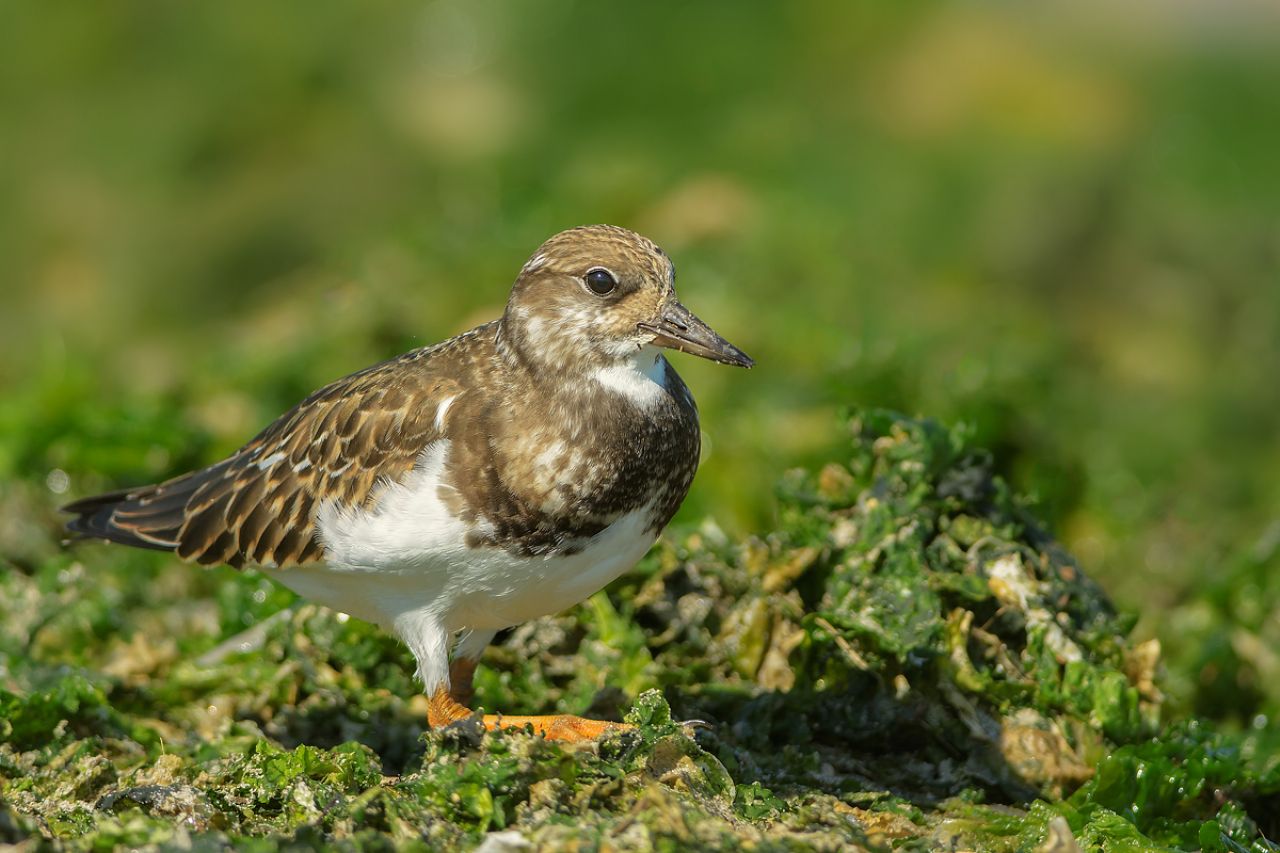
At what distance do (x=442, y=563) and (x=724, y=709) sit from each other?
1208 mm

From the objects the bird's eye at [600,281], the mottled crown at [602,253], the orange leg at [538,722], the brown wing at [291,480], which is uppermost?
the mottled crown at [602,253]

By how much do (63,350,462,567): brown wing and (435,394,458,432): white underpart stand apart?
2 cm

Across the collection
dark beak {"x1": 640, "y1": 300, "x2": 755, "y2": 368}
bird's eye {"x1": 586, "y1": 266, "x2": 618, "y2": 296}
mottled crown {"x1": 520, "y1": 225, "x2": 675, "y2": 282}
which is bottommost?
dark beak {"x1": 640, "y1": 300, "x2": 755, "y2": 368}

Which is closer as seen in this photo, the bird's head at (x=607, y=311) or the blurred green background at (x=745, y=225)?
the bird's head at (x=607, y=311)

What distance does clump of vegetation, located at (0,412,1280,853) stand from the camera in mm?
3957

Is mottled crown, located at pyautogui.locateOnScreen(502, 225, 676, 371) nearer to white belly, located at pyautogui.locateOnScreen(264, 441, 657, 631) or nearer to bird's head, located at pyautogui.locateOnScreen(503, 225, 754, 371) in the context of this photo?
bird's head, located at pyautogui.locateOnScreen(503, 225, 754, 371)

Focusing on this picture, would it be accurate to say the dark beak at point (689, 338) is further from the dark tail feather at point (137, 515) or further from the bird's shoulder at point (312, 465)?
the dark tail feather at point (137, 515)

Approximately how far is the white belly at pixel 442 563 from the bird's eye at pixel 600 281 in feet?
2.02

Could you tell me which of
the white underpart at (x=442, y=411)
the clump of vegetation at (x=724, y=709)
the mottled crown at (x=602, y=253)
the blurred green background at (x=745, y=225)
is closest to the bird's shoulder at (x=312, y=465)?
the white underpart at (x=442, y=411)

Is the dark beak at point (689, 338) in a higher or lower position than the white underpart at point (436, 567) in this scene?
higher

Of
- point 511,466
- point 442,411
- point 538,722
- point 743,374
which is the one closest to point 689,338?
point 511,466

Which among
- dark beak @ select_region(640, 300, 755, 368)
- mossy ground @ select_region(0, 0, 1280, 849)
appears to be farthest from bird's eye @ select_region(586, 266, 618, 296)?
mossy ground @ select_region(0, 0, 1280, 849)

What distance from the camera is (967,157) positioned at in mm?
11820

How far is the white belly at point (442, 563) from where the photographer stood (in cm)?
441
